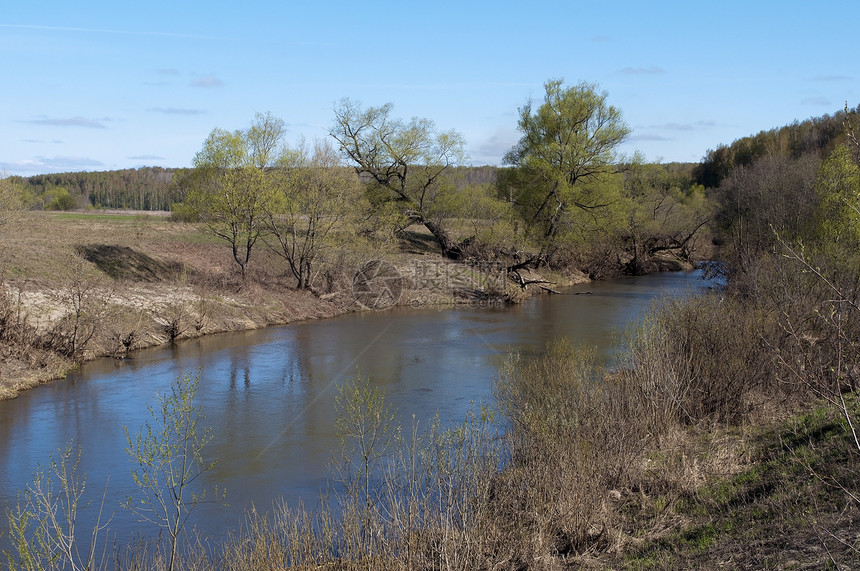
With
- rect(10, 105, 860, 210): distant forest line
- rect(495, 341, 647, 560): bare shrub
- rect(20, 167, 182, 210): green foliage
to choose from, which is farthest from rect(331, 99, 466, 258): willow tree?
rect(20, 167, 182, 210): green foliage

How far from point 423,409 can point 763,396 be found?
24.7 feet

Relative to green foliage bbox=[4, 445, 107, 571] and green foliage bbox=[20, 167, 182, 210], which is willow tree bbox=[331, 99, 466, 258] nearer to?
green foliage bbox=[4, 445, 107, 571]

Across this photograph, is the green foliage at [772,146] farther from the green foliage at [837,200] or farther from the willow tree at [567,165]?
the green foliage at [837,200]

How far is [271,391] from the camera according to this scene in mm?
18594

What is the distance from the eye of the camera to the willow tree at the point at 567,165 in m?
41.3

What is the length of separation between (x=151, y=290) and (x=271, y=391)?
11874 millimetres

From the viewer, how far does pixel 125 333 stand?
76.4 feet

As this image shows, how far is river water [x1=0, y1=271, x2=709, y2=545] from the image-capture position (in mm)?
12258

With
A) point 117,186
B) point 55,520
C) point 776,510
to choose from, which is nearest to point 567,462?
point 776,510

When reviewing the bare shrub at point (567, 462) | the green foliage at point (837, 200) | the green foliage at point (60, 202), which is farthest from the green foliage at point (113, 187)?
the bare shrub at point (567, 462)

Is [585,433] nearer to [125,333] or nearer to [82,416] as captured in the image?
[82,416]
